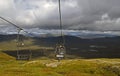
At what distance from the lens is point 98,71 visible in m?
102

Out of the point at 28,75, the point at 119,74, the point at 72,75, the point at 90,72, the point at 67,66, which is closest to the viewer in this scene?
the point at 28,75

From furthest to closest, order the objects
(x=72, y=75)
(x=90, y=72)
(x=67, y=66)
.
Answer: (x=67, y=66)
(x=90, y=72)
(x=72, y=75)

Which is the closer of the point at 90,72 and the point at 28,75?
the point at 28,75

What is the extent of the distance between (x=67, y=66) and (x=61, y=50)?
24509 millimetres

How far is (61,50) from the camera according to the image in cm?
10419

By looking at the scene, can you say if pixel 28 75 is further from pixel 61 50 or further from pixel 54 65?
pixel 54 65

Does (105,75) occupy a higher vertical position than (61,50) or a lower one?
lower

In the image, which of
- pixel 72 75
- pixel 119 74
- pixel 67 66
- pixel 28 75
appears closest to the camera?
pixel 28 75

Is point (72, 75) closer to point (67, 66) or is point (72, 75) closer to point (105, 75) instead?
point (105, 75)

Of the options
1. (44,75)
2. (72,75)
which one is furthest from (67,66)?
(44,75)

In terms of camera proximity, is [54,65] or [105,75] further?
[54,65]

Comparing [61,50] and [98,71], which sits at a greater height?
[61,50]

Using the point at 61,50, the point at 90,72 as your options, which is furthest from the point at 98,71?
the point at 61,50

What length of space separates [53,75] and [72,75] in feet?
30.0
